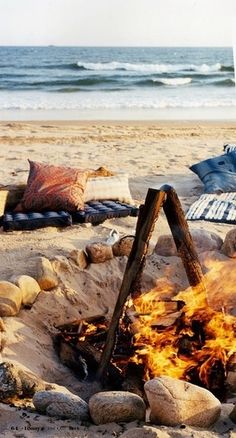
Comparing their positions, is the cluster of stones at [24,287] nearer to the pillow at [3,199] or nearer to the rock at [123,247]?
the rock at [123,247]

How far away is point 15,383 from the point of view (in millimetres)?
3619

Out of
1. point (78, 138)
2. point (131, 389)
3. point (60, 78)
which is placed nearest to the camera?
point (131, 389)

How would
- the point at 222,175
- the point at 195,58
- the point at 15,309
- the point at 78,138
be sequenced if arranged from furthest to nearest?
the point at 195,58 → the point at 78,138 → the point at 222,175 → the point at 15,309

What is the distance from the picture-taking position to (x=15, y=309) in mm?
4648

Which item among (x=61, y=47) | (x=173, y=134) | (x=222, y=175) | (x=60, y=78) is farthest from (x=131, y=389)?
(x=61, y=47)

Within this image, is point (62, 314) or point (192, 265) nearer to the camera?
point (192, 265)

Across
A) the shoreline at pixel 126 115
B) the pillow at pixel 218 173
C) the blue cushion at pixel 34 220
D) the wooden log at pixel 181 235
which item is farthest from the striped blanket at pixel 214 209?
the shoreline at pixel 126 115

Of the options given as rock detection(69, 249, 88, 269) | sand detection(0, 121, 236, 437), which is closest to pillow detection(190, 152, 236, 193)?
sand detection(0, 121, 236, 437)

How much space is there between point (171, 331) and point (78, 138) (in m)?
9.14

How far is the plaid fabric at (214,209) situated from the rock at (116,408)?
3943 mm

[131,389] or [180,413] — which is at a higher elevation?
[180,413]

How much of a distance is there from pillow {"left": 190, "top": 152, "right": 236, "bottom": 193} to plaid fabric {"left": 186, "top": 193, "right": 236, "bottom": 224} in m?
0.37

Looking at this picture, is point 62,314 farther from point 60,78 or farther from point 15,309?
point 60,78

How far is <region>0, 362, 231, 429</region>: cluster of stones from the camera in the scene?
3199 mm
